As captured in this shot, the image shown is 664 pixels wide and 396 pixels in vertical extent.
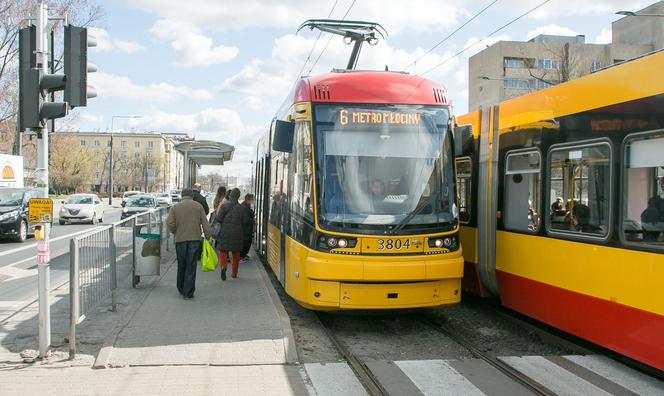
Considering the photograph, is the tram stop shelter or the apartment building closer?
the tram stop shelter

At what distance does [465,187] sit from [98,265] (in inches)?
213

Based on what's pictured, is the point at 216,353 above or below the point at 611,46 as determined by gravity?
below

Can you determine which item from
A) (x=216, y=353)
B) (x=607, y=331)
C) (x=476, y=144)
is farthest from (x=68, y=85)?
(x=607, y=331)

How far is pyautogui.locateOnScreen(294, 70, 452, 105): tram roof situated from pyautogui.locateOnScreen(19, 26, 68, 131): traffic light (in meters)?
3.00

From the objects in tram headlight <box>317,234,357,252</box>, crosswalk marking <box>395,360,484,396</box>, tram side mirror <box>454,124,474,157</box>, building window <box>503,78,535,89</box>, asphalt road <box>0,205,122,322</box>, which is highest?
building window <box>503,78,535,89</box>

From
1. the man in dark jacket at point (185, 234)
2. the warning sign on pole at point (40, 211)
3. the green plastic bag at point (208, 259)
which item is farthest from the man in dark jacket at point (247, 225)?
the warning sign on pole at point (40, 211)

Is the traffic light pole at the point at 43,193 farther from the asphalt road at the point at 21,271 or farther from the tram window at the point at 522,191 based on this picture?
the tram window at the point at 522,191

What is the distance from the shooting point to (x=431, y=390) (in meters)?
5.55

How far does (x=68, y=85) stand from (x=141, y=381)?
130 inches

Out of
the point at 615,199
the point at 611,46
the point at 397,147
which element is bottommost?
the point at 615,199

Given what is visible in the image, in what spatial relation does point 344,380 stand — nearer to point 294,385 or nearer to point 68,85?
point 294,385

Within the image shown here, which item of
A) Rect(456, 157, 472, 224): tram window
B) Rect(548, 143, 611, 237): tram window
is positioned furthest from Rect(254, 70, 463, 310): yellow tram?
Rect(456, 157, 472, 224): tram window

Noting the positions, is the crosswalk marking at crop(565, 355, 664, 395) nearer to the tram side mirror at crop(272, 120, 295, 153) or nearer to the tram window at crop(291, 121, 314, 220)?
the tram window at crop(291, 121, 314, 220)

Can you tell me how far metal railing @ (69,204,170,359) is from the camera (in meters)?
6.53
